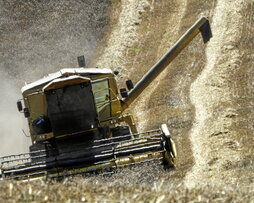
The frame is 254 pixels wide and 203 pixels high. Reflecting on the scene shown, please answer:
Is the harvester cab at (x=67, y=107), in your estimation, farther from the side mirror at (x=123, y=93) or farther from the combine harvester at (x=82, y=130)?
the side mirror at (x=123, y=93)

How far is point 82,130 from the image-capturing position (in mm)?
17281

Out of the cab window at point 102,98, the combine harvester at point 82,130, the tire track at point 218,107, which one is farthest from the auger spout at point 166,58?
the tire track at point 218,107

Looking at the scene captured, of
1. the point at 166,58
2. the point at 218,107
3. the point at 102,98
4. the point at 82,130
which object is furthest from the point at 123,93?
the point at 218,107

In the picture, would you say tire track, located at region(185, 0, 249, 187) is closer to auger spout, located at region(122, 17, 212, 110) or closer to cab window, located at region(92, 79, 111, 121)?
auger spout, located at region(122, 17, 212, 110)

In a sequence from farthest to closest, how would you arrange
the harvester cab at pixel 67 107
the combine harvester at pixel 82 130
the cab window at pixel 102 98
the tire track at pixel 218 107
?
the cab window at pixel 102 98 → the harvester cab at pixel 67 107 → the tire track at pixel 218 107 → the combine harvester at pixel 82 130

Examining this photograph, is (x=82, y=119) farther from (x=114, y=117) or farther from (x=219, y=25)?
(x=219, y=25)

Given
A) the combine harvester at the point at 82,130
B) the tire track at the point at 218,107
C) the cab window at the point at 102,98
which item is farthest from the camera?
the cab window at the point at 102,98

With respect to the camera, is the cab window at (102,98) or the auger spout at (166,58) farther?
the auger spout at (166,58)

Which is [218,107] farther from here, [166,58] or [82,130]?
[82,130]

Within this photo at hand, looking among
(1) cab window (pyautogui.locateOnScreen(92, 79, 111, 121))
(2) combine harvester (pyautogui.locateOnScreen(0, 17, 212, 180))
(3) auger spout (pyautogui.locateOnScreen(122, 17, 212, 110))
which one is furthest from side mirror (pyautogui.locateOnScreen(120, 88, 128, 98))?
(3) auger spout (pyautogui.locateOnScreen(122, 17, 212, 110))

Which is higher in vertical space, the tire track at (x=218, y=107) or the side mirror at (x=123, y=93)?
the side mirror at (x=123, y=93)

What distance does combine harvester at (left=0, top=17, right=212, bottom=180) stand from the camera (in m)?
A: 15.8

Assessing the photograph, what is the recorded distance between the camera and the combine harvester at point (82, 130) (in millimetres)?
15820

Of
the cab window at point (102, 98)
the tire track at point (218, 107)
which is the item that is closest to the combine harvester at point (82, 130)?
the cab window at point (102, 98)
